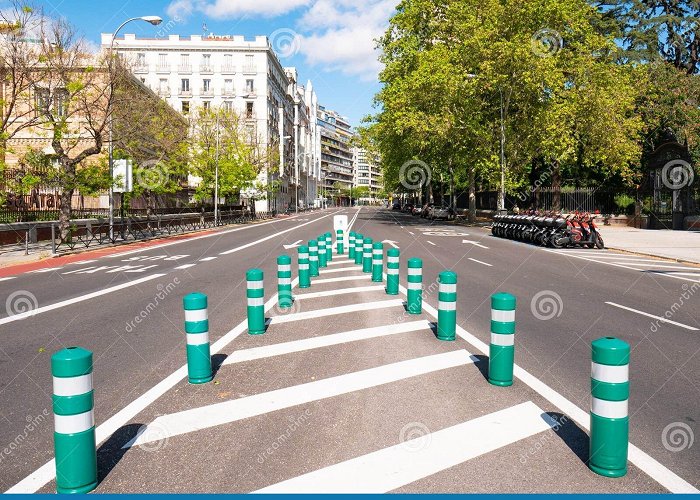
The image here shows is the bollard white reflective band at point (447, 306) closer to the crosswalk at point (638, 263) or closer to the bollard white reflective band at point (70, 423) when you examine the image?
the bollard white reflective band at point (70, 423)

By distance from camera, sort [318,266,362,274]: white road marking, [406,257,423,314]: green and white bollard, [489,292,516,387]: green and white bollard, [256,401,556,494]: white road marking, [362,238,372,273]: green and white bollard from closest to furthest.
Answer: [256,401,556,494]: white road marking < [489,292,516,387]: green and white bollard < [406,257,423,314]: green and white bollard < [362,238,372,273]: green and white bollard < [318,266,362,274]: white road marking

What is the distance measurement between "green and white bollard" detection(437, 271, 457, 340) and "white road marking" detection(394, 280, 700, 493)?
31cm

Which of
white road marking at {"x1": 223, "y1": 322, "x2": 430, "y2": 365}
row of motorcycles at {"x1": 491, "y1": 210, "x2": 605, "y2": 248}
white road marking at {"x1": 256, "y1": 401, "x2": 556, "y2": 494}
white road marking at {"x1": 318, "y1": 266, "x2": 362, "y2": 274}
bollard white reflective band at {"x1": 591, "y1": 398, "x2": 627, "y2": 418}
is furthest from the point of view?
row of motorcycles at {"x1": 491, "y1": 210, "x2": 605, "y2": 248}

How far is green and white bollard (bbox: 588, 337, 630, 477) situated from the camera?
372cm

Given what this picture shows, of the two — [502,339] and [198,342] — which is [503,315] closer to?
[502,339]

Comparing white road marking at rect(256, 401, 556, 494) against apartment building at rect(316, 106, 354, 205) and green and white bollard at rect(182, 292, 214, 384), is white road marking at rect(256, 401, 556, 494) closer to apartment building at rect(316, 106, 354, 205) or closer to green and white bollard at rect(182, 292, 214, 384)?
green and white bollard at rect(182, 292, 214, 384)

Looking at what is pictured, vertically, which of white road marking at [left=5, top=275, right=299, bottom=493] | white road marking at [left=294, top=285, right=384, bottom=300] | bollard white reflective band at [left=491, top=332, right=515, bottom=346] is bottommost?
white road marking at [left=5, top=275, right=299, bottom=493]

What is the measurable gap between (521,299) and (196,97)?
6917 centimetres

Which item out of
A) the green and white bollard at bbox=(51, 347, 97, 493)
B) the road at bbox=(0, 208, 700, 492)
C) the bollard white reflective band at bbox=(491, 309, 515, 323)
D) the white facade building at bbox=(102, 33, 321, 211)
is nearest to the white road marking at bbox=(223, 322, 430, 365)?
the road at bbox=(0, 208, 700, 492)

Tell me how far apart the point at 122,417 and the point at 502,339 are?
12.0ft

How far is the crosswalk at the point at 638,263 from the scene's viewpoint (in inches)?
583

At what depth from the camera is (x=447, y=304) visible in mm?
7191

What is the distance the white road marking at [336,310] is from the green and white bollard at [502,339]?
12.7 feet

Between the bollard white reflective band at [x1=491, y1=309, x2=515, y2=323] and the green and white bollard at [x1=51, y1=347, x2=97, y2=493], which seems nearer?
the green and white bollard at [x1=51, y1=347, x2=97, y2=493]
